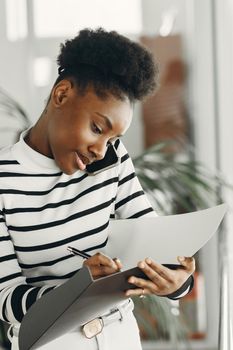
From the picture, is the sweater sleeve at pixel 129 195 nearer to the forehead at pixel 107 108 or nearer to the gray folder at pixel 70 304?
the forehead at pixel 107 108

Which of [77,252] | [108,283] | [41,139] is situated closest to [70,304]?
[108,283]

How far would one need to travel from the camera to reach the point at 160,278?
45.3 inches

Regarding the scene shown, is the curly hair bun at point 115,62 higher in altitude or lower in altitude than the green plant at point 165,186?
higher

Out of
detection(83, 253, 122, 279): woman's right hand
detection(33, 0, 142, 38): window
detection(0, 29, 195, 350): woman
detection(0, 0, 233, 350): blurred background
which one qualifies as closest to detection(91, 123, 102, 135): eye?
detection(0, 29, 195, 350): woman

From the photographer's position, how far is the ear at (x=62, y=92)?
1.26 meters

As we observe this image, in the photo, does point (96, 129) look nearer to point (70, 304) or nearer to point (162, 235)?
point (162, 235)

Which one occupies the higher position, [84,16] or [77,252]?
[84,16]

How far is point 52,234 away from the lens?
4.22 ft

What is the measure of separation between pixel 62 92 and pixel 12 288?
0.36 meters

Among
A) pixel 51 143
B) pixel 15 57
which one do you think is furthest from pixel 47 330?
pixel 15 57

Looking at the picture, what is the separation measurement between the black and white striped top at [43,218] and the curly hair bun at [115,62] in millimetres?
181

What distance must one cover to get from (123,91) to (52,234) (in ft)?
0.94

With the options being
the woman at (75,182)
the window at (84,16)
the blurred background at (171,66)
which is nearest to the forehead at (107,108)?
the woman at (75,182)

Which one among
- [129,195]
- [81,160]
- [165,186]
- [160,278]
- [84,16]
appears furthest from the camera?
[84,16]
